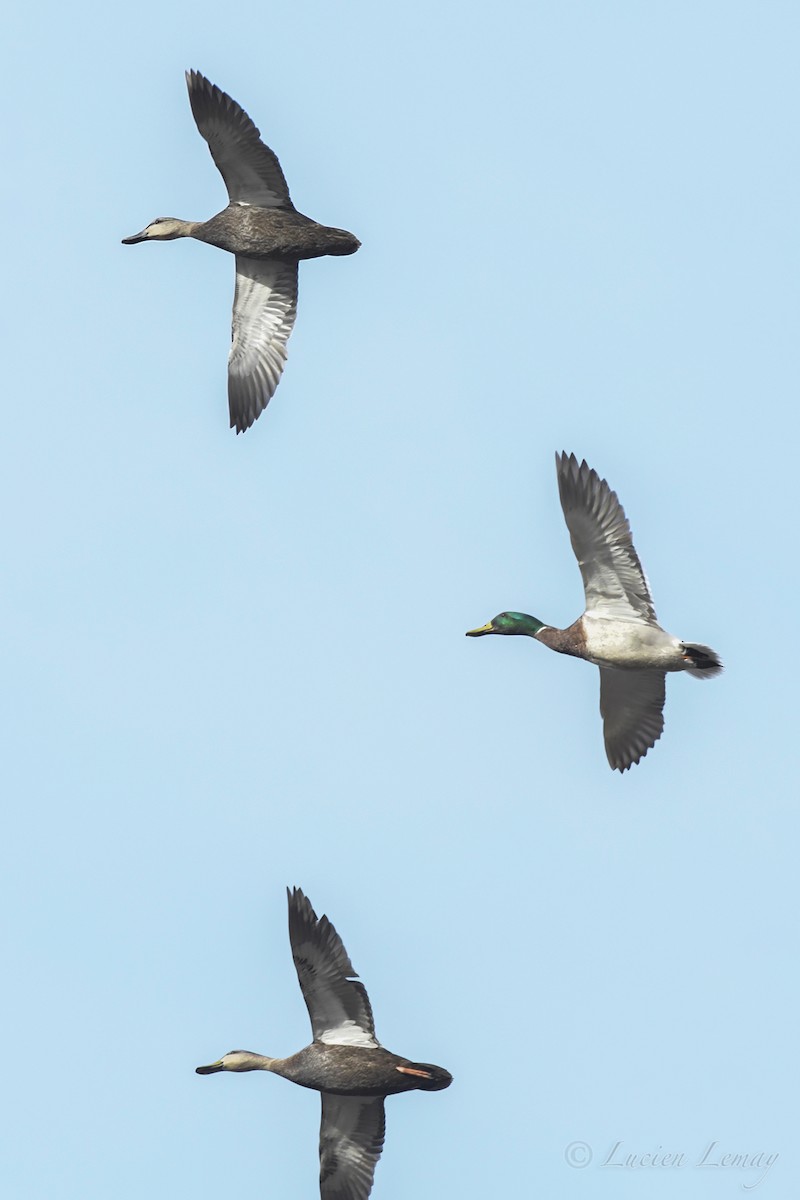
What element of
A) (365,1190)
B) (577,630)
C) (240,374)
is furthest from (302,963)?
(240,374)

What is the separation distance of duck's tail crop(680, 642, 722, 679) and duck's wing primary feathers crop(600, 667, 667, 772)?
161 centimetres

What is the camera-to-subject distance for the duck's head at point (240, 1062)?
87.2 ft

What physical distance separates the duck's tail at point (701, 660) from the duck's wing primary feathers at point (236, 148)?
273 inches

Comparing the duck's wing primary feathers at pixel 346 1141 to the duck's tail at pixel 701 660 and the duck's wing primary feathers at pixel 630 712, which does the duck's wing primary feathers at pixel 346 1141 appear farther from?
the duck's tail at pixel 701 660

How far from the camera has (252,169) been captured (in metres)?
27.5

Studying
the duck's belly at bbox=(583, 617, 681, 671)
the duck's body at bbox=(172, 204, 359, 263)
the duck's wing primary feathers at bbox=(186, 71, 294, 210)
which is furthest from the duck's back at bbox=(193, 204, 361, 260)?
the duck's belly at bbox=(583, 617, 681, 671)

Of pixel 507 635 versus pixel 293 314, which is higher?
pixel 293 314

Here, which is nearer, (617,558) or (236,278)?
(617,558)

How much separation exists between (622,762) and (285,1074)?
5355 millimetres

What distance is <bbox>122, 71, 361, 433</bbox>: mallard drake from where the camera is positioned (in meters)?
27.3

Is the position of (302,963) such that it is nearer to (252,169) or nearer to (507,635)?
(507,635)

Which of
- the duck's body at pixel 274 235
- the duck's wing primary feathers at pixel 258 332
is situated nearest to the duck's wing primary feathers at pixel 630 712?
the duck's wing primary feathers at pixel 258 332

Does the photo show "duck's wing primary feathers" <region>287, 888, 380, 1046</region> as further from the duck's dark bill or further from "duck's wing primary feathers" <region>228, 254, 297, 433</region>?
"duck's wing primary feathers" <region>228, 254, 297, 433</region>

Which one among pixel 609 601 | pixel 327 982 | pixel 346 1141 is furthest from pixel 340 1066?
pixel 609 601
